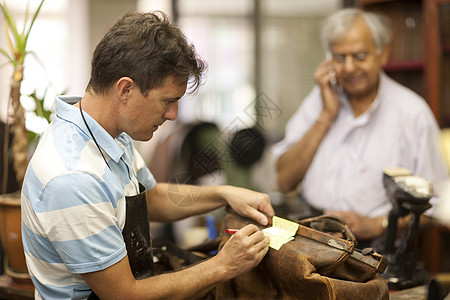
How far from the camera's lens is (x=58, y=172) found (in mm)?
1344

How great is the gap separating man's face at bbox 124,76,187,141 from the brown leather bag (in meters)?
0.51

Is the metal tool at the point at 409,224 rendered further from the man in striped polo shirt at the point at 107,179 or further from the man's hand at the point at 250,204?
the man in striped polo shirt at the point at 107,179

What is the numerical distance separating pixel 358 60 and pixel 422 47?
42.9 inches

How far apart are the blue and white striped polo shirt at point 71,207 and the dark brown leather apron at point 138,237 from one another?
1.9 inches

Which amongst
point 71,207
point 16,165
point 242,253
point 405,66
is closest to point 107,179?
point 71,207

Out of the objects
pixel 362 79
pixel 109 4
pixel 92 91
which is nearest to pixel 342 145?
pixel 362 79

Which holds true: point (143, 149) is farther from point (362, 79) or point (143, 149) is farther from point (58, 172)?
point (58, 172)

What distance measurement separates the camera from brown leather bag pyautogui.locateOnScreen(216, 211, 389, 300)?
57.2 inches

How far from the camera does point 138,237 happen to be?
1.60 m

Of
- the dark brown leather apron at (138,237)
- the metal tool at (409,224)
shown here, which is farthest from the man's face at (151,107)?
the metal tool at (409,224)

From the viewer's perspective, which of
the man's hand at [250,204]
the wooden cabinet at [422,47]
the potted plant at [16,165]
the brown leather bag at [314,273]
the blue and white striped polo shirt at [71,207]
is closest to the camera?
the blue and white striped polo shirt at [71,207]

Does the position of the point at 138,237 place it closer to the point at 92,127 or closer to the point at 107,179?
the point at 107,179

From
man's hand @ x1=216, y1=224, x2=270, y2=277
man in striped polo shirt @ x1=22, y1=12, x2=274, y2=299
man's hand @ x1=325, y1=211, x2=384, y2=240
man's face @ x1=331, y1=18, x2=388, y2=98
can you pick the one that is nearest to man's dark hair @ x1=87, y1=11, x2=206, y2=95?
man in striped polo shirt @ x1=22, y1=12, x2=274, y2=299

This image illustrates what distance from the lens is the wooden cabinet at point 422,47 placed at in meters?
3.40
